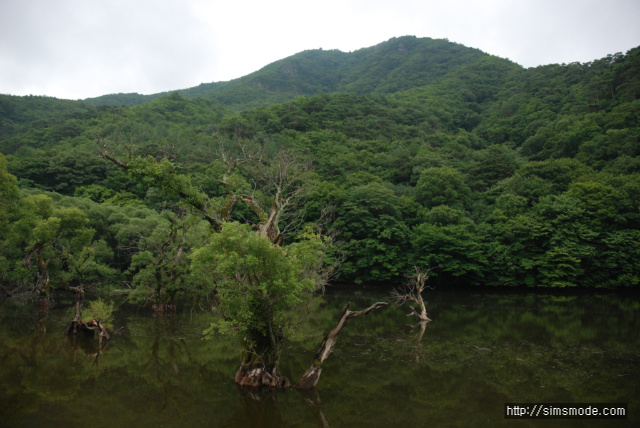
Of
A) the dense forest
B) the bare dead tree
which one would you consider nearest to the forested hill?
the dense forest

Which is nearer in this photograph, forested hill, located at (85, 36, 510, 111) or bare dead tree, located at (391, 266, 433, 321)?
bare dead tree, located at (391, 266, 433, 321)

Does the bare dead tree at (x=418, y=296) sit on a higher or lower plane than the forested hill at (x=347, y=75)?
lower

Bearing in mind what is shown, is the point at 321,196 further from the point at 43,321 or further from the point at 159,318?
the point at 43,321

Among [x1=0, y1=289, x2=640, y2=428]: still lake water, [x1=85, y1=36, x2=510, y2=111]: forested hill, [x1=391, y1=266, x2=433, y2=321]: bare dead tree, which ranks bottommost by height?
[x1=391, y1=266, x2=433, y2=321]: bare dead tree

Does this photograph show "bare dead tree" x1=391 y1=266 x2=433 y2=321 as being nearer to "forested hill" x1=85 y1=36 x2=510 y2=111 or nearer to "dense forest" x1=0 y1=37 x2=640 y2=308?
"dense forest" x1=0 y1=37 x2=640 y2=308

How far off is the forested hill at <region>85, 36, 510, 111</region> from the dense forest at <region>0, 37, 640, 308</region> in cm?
2827

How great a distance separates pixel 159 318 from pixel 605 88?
91956 millimetres

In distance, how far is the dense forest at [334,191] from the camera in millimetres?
20750

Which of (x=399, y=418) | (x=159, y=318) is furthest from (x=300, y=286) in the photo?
(x=159, y=318)

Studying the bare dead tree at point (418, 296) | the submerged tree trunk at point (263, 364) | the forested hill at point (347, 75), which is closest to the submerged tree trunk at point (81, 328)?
the submerged tree trunk at point (263, 364)

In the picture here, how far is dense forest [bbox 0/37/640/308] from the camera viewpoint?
20.8 m

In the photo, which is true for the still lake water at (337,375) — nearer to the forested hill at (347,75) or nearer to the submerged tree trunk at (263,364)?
the submerged tree trunk at (263,364)

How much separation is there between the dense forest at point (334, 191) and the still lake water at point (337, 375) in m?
3.59

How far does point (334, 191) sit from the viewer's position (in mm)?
60156
